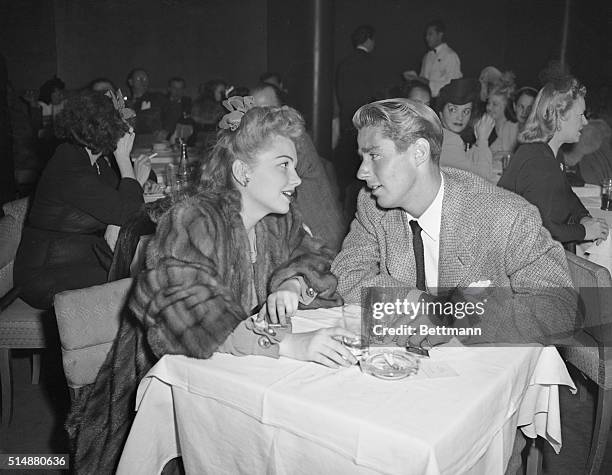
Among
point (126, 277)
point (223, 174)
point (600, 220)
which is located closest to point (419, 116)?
point (223, 174)

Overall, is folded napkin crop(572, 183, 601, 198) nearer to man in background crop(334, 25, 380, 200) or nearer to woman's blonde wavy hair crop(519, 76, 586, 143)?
woman's blonde wavy hair crop(519, 76, 586, 143)

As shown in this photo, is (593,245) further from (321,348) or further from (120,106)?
(120,106)

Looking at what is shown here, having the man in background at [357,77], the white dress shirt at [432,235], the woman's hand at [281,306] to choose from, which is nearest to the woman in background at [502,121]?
the man in background at [357,77]

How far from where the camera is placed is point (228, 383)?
1660 mm

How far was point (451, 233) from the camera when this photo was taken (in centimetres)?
220

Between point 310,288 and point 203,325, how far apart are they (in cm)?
56

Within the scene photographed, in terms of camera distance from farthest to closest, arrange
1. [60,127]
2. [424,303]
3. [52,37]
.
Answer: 1. [52,37]
2. [60,127]
3. [424,303]

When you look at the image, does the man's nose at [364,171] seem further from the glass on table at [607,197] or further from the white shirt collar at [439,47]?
the white shirt collar at [439,47]

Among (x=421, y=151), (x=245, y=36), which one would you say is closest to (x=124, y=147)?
(x=421, y=151)

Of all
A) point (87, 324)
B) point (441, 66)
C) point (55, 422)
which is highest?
point (441, 66)

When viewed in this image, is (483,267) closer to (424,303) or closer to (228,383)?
(424,303)

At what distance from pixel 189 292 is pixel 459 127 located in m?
2.90

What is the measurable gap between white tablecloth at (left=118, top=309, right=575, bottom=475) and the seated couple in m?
0.22

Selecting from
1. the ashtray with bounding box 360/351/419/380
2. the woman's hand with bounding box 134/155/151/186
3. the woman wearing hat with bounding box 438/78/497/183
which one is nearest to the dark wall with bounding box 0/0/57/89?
the woman's hand with bounding box 134/155/151/186
